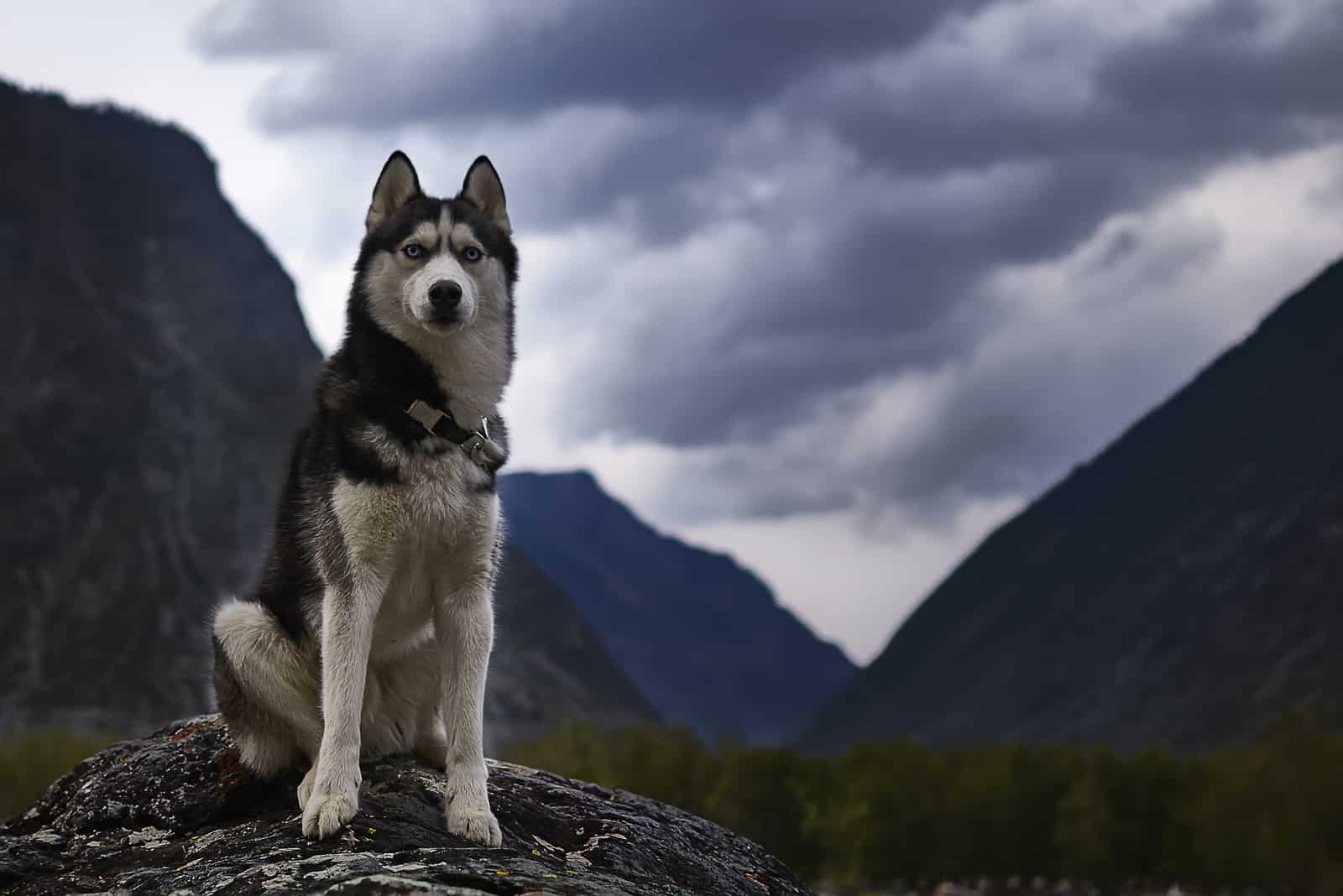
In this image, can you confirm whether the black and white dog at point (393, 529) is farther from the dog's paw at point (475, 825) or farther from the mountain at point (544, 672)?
the mountain at point (544, 672)

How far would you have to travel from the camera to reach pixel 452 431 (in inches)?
326

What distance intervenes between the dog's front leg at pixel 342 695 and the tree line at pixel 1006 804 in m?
27.9

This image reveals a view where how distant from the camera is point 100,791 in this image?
9.85m

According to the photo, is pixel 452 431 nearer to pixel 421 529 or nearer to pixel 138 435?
pixel 421 529

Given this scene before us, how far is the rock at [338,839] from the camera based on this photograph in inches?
292

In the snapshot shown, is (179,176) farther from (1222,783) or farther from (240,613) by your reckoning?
(240,613)

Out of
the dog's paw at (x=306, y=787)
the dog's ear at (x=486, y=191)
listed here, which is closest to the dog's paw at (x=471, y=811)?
the dog's paw at (x=306, y=787)

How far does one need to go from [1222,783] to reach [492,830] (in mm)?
38773

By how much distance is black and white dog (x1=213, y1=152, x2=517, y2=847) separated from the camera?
802cm

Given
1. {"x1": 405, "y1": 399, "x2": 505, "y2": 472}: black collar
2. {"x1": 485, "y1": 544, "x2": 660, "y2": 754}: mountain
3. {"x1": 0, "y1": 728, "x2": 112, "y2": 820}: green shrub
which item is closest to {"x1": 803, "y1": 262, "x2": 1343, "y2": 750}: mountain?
{"x1": 485, "y1": 544, "x2": 660, "y2": 754}: mountain

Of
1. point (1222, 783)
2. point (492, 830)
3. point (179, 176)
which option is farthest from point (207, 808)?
point (179, 176)

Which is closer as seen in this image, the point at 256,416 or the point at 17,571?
the point at 17,571

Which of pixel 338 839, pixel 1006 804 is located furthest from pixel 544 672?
pixel 338 839

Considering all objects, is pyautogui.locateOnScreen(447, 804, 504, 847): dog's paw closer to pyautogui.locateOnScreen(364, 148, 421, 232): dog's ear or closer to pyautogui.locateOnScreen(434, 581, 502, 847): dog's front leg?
pyautogui.locateOnScreen(434, 581, 502, 847): dog's front leg
